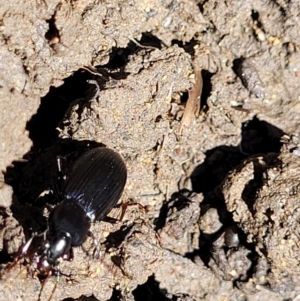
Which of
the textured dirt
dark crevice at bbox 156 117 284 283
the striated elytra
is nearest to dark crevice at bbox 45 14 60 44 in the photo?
the textured dirt

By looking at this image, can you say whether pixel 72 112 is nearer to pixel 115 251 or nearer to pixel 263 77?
pixel 115 251

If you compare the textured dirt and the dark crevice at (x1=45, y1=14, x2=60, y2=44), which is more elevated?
the dark crevice at (x1=45, y1=14, x2=60, y2=44)

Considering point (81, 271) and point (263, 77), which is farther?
point (263, 77)

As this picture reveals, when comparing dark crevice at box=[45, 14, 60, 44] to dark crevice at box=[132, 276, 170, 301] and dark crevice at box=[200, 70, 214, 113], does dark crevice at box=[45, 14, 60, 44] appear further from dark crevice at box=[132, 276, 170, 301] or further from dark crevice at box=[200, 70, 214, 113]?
dark crevice at box=[132, 276, 170, 301]

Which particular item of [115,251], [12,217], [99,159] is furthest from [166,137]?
[12,217]

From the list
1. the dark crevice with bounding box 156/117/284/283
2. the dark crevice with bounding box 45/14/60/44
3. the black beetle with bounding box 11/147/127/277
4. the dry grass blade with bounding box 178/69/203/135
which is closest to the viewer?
the black beetle with bounding box 11/147/127/277

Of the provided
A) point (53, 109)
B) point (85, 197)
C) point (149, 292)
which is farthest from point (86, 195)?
point (149, 292)

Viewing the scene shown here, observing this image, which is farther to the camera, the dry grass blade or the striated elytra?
the dry grass blade

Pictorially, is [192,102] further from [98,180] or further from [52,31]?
[52,31]
